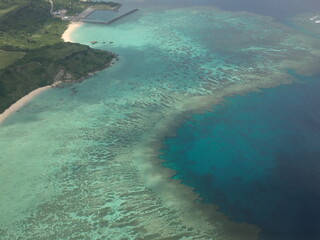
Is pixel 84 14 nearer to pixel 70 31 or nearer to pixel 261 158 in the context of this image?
pixel 70 31

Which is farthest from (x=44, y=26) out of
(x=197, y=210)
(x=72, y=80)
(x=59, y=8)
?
(x=197, y=210)

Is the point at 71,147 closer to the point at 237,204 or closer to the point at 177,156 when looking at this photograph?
the point at 177,156

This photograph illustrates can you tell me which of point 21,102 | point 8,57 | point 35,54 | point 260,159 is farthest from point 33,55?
point 260,159

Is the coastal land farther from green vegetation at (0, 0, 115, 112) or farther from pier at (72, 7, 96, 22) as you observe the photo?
pier at (72, 7, 96, 22)

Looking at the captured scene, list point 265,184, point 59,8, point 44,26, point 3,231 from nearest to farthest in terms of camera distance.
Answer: point 3,231 → point 265,184 → point 44,26 → point 59,8

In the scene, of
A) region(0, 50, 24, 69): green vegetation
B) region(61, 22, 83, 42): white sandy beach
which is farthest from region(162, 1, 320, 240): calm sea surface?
region(61, 22, 83, 42): white sandy beach

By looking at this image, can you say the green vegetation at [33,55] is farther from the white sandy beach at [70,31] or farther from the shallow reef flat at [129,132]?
the shallow reef flat at [129,132]
